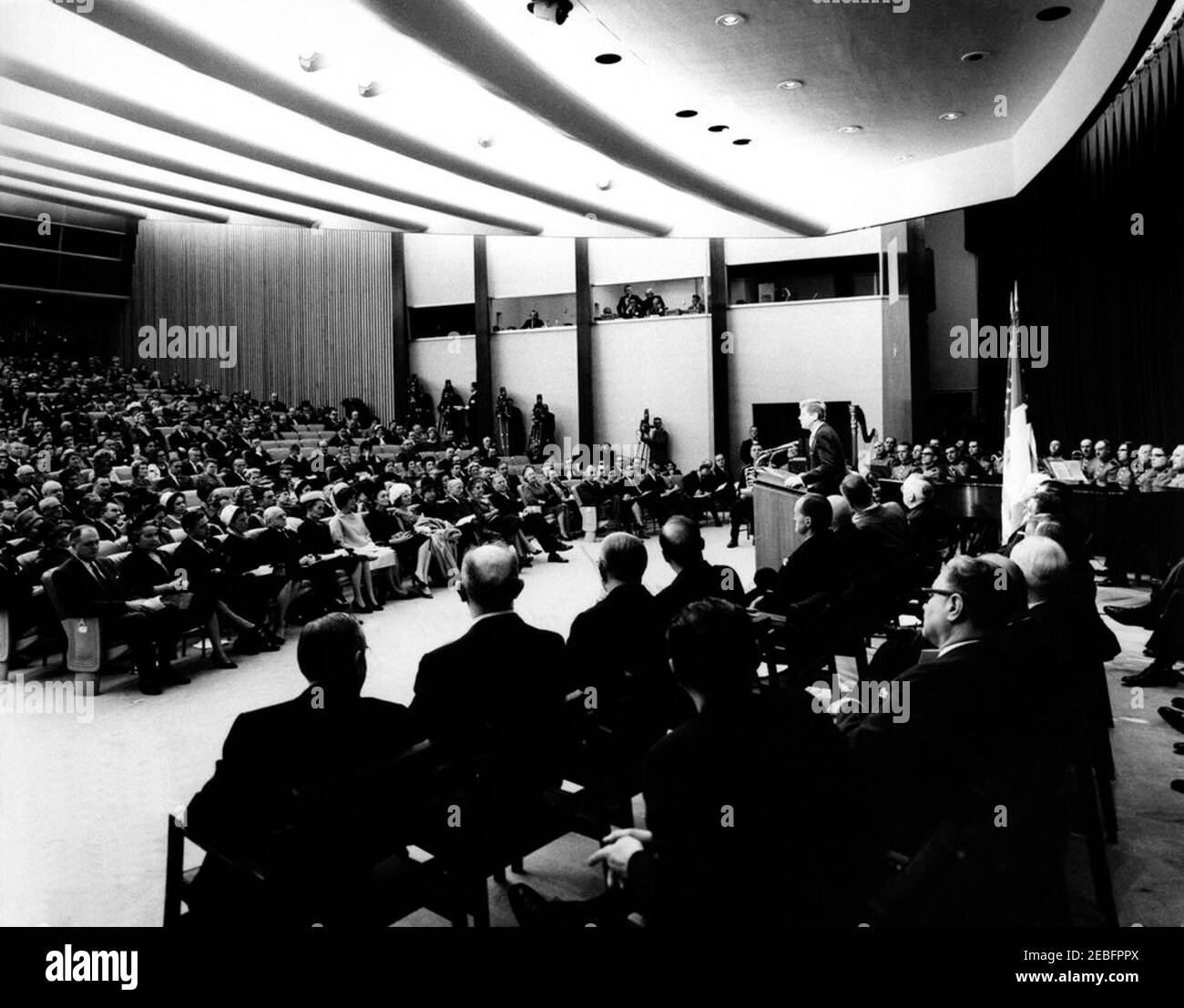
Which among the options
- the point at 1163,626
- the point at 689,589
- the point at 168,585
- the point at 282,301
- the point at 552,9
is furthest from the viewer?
the point at 282,301

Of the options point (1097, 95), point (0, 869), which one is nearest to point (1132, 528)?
point (1097, 95)

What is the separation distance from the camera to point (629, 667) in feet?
9.89

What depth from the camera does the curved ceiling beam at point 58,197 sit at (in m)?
13.7

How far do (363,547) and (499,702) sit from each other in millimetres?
5744

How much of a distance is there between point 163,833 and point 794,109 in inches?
335

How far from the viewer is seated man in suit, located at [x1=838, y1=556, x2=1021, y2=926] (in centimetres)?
170

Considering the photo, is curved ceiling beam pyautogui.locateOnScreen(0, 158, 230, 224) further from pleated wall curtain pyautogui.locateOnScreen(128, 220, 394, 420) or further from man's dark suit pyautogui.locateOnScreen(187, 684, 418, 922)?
man's dark suit pyautogui.locateOnScreen(187, 684, 418, 922)

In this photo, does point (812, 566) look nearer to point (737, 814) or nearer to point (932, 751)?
point (932, 751)

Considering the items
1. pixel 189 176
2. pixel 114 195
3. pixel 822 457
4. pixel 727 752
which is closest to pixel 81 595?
pixel 822 457

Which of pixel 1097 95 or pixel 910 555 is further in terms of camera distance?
pixel 1097 95

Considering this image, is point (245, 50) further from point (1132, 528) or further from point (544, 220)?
point (1132, 528)

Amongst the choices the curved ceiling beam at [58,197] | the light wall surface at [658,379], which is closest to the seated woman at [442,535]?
the light wall surface at [658,379]

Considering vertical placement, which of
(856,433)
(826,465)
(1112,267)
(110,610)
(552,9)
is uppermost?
(552,9)

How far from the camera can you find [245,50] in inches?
305
